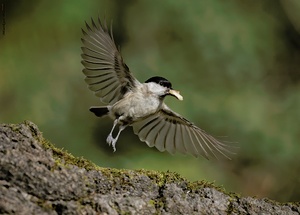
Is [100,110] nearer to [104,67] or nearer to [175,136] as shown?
[104,67]

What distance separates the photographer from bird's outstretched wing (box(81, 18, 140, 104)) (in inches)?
137

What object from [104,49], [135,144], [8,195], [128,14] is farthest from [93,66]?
[8,195]

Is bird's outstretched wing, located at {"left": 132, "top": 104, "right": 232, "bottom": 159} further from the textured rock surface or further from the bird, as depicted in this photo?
the textured rock surface

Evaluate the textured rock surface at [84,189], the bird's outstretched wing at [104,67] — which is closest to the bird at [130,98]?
the bird's outstretched wing at [104,67]

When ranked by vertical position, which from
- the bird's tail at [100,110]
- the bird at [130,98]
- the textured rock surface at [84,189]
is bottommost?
the textured rock surface at [84,189]

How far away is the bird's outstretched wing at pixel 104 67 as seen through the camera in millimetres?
3480

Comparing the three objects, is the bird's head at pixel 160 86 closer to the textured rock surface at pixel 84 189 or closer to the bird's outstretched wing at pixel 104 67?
the bird's outstretched wing at pixel 104 67

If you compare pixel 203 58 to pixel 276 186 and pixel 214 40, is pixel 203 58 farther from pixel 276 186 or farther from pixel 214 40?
pixel 276 186

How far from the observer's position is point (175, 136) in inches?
147

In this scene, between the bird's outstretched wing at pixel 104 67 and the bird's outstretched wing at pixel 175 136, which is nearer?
the bird's outstretched wing at pixel 104 67

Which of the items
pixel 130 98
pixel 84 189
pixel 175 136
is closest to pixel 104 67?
pixel 130 98

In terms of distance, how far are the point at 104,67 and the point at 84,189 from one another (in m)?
1.39

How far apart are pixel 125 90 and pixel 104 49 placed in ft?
0.81

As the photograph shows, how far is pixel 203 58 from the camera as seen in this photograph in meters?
4.66
